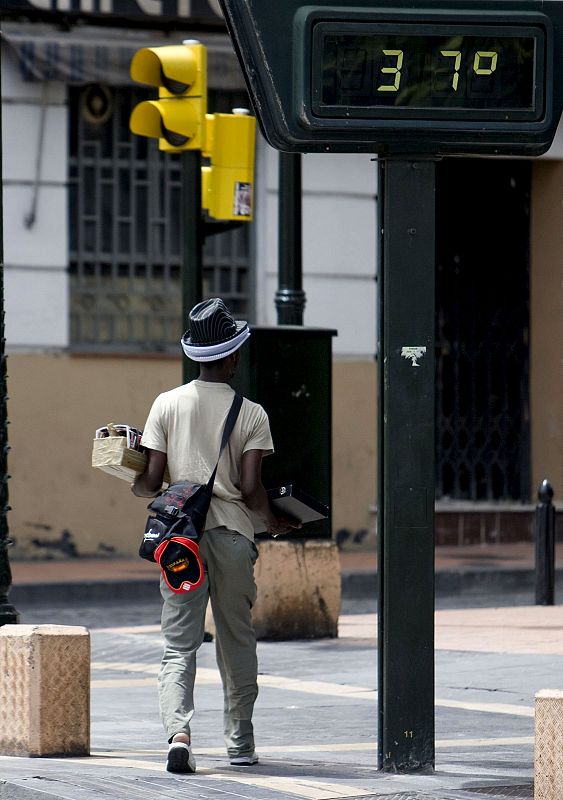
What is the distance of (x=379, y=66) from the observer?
691 cm

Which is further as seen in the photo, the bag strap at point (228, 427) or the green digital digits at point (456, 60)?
the bag strap at point (228, 427)

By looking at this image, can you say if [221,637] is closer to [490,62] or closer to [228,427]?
[228,427]

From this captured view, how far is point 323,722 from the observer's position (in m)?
8.93

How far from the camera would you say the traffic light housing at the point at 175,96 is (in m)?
11.6

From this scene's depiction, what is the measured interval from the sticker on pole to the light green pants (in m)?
5.23

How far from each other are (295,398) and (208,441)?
4401mm

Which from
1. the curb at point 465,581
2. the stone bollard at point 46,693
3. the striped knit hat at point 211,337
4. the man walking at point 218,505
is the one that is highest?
the striped knit hat at point 211,337

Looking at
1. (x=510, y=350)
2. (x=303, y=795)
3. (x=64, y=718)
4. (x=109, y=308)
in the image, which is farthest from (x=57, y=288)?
(x=303, y=795)

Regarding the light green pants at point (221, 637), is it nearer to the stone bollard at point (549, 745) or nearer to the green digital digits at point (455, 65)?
the stone bollard at point (549, 745)

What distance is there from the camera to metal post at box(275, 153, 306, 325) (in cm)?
1245

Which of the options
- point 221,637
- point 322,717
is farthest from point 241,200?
point 221,637

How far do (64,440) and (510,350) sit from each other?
522 cm

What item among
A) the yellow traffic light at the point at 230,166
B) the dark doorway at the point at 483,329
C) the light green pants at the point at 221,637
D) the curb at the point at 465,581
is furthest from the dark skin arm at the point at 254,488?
the dark doorway at the point at 483,329

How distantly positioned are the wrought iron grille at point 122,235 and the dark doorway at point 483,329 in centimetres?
250
